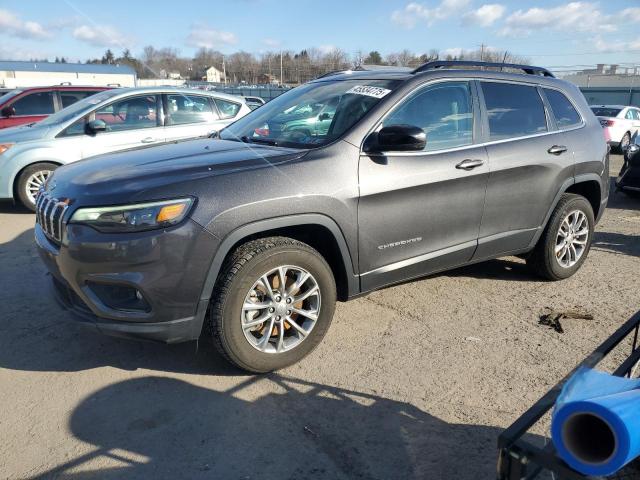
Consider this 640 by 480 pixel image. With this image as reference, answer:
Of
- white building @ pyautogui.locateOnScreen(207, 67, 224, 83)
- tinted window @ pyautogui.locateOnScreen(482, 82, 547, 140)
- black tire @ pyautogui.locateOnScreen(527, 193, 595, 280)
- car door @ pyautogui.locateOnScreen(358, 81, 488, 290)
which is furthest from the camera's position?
white building @ pyautogui.locateOnScreen(207, 67, 224, 83)

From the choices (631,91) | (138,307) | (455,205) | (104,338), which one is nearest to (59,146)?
(104,338)

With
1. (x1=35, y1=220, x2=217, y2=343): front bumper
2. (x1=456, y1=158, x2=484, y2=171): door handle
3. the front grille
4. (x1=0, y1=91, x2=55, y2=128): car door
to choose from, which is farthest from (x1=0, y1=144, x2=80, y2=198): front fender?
(x1=456, y1=158, x2=484, y2=171): door handle

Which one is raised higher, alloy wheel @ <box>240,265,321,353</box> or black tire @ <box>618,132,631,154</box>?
black tire @ <box>618,132,631,154</box>

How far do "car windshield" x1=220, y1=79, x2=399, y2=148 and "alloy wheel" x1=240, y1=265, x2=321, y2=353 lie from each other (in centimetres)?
92

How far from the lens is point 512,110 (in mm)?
4336

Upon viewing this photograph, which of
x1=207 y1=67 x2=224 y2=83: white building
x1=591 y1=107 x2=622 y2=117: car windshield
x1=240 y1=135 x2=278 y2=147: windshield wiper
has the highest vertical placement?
x1=207 y1=67 x2=224 y2=83: white building

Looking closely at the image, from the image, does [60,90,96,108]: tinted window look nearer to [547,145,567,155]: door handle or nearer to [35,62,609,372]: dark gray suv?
[35,62,609,372]: dark gray suv

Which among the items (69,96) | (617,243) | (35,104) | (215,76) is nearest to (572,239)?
(617,243)

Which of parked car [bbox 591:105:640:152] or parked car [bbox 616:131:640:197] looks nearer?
parked car [bbox 616:131:640:197]

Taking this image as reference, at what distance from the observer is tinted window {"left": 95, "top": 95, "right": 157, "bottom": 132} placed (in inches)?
298

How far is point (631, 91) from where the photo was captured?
2775 centimetres

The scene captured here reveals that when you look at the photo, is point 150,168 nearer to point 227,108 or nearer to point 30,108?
point 227,108

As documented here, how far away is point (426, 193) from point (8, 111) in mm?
9025

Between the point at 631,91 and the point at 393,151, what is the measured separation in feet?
98.1
